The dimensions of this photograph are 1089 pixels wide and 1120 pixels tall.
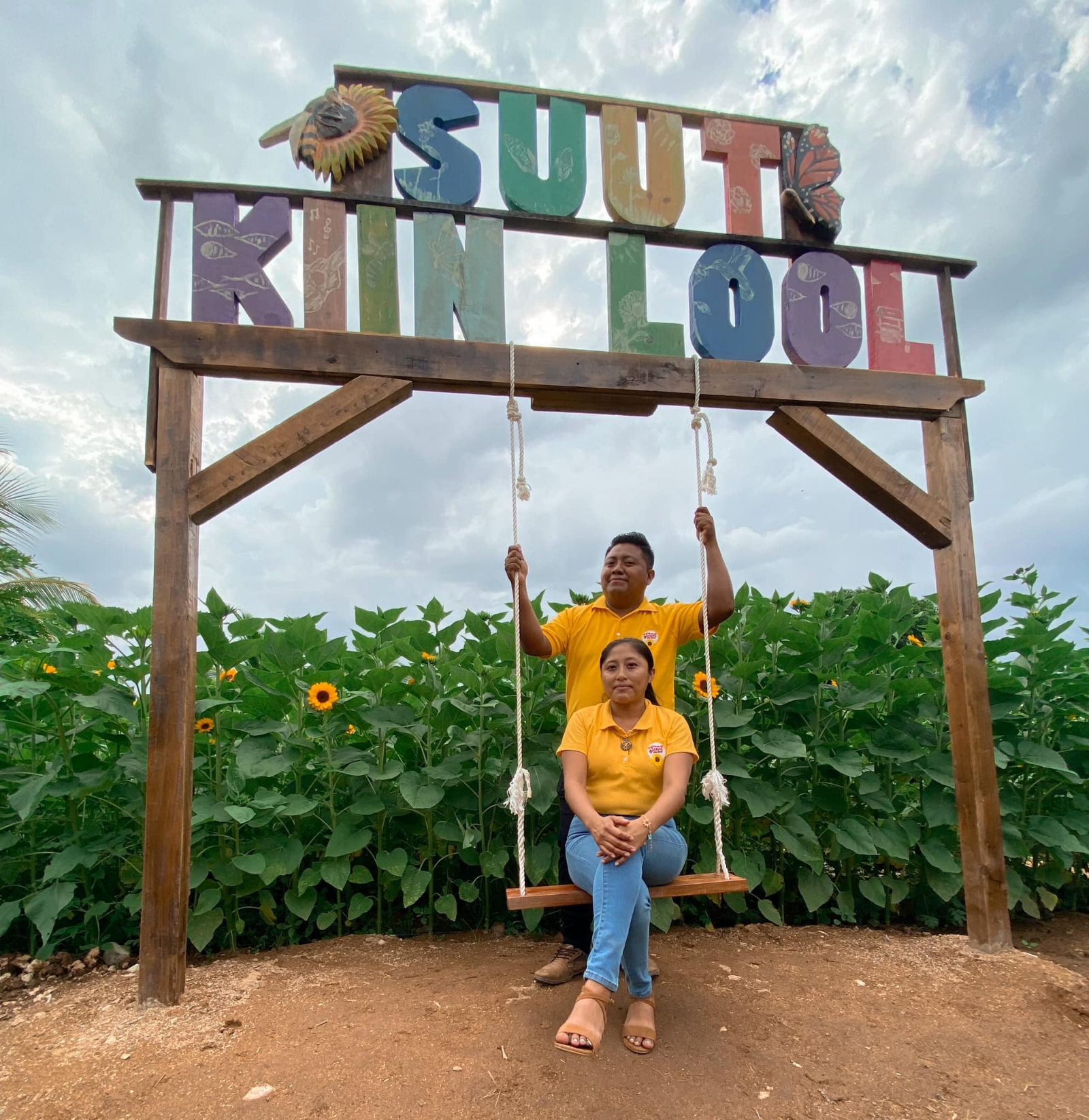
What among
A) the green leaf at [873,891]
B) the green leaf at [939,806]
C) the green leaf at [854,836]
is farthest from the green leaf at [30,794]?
the green leaf at [939,806]

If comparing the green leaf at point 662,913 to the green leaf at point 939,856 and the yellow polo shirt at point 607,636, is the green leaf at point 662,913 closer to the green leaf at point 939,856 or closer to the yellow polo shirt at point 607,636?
the yellow polo shirt at point 607,636

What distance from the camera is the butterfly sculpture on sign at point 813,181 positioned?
416cm

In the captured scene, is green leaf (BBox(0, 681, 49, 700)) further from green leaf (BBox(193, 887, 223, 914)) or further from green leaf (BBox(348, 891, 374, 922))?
green leaf (BBox(348, 891, 374, 922))

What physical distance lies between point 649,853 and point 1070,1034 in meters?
1.73

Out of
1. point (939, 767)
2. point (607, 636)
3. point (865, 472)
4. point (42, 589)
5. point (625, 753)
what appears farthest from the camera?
point (42, 589)

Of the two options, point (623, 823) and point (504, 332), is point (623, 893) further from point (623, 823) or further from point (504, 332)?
point (504, 332)

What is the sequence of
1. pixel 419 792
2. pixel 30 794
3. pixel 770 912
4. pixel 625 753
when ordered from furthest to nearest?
pixel 770 912
pixel 419 792
pixel 30 794
pixel 625 753

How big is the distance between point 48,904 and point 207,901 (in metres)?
0.60

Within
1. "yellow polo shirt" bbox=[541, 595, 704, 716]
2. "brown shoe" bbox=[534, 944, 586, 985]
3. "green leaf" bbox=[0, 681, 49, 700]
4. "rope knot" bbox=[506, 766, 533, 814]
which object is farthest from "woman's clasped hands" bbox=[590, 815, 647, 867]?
"green leaf" bbox=[0, 681, 49, 700]

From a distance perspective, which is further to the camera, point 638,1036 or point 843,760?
point 843,760

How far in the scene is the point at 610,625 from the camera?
10.1 feet

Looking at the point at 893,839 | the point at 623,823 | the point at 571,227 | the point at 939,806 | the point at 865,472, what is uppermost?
the point at 571,227

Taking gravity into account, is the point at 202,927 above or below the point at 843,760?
below

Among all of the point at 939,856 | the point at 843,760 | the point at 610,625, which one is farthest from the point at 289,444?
the point at 939,856
